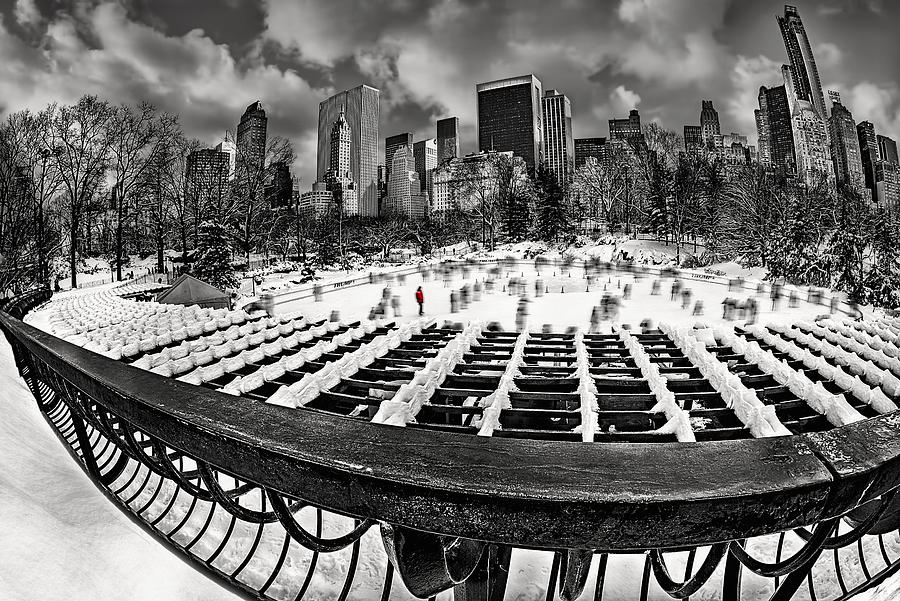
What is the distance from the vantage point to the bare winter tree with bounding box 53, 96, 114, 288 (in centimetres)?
2667

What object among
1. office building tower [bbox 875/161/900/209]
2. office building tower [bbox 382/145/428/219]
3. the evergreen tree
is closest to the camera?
the evergreen tree

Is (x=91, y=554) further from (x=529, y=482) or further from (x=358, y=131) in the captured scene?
(x=358, y=131)

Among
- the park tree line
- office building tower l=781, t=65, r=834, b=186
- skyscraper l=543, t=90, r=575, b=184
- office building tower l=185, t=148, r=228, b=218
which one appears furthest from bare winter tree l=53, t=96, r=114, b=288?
skyscraper l=543, t=90, r=575, b=184

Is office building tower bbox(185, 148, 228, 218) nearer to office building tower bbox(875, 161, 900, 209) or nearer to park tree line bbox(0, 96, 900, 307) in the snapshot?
park tree line bbox(0, 96, 900, 307)

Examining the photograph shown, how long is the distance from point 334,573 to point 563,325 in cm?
1533

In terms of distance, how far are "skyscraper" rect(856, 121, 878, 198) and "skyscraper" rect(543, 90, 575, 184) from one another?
3476 inches

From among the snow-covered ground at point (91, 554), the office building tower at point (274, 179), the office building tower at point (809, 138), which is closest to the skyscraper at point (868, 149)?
the office building tower at point (809, 138)

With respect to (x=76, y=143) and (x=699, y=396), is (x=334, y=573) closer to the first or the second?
(x=699, y=396)

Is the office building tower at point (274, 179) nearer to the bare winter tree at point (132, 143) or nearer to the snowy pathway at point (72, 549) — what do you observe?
the bare winter tree at point (132, 143)

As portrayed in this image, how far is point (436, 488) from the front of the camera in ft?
2.27

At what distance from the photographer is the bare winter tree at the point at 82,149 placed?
26672 mm

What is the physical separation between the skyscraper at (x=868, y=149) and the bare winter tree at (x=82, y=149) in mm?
98830

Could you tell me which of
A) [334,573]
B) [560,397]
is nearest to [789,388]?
[560,397]

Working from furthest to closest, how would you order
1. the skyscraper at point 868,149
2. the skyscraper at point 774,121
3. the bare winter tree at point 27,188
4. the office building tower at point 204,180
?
the skyscraper at point 774,121, the skyscraper at point 868,149, the office building tower at point 204,180, the bare winter tree at point 27,188
